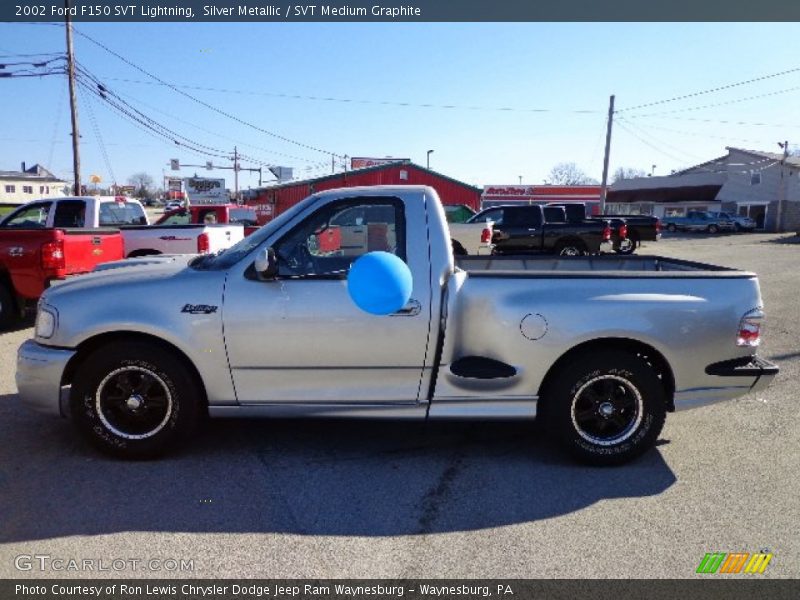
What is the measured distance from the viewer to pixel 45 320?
3.65 metres

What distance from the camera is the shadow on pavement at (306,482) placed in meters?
3.02

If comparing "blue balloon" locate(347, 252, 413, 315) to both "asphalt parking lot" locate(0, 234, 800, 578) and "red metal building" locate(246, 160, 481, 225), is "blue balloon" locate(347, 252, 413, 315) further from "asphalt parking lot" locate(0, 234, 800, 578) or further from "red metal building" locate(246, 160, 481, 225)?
"red metal building" locate(246, 160, 481, 225)

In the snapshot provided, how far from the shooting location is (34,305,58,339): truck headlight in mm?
3604

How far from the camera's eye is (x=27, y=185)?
263 ft

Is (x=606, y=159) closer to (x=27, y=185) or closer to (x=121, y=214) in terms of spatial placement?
(x=121, y=214)

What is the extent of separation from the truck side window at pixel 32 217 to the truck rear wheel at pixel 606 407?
973 cm

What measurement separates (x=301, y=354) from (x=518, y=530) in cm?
173

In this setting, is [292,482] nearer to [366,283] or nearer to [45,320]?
[366,283]

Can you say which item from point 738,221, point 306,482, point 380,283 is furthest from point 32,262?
Result: point 738,221

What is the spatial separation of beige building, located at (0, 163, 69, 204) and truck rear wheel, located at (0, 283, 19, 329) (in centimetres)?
7859

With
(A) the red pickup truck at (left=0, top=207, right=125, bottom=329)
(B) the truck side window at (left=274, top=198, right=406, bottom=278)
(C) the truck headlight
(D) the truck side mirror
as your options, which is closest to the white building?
(B) the truck side window at (left=274, top=198, right=406, bottom=278)

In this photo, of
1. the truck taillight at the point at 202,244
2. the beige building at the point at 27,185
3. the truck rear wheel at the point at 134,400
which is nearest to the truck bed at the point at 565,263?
the truck rear wheel at the point at 134,400

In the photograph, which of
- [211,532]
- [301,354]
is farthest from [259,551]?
[301,354]

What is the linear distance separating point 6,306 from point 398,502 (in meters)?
7.14
